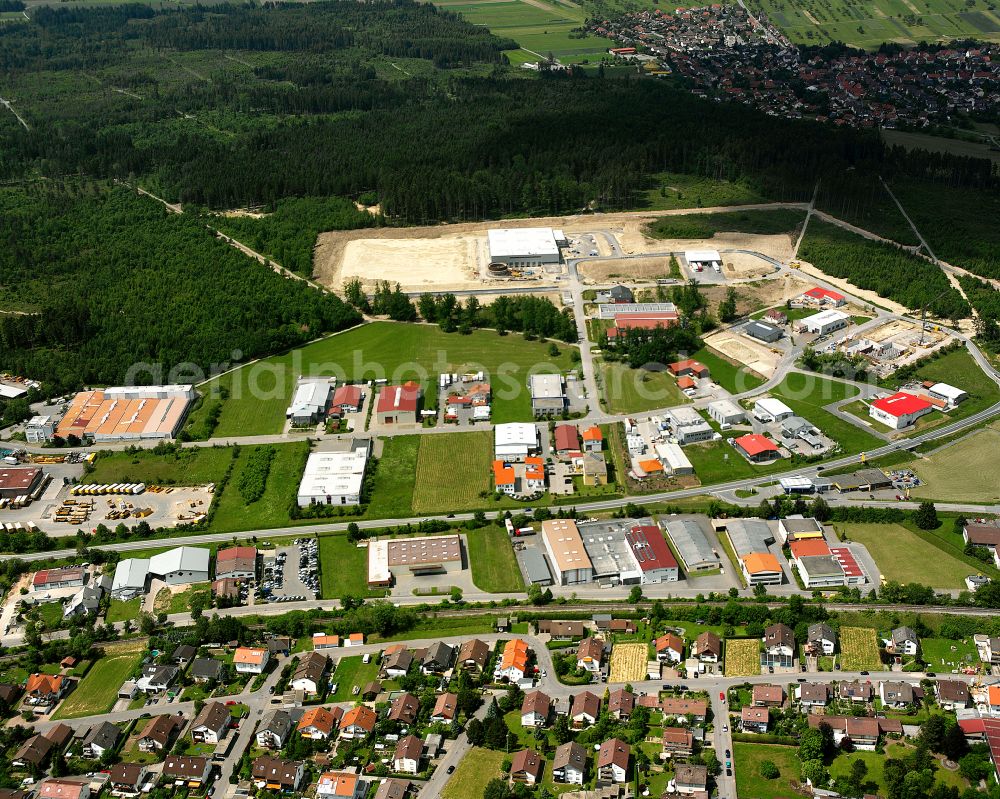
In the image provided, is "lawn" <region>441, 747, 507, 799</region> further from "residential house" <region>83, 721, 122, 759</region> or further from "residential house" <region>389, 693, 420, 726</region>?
"residential house" <region>83, 721, 122, 759</region>

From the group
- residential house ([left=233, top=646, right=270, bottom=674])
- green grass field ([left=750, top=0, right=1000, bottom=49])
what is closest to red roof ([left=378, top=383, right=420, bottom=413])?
residential house ([left=233, top=646, right=270, bottom=674])

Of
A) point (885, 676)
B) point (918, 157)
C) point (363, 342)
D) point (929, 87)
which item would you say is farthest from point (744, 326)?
point (929, 87)

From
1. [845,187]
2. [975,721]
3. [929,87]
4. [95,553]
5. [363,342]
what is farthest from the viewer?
[929,87]

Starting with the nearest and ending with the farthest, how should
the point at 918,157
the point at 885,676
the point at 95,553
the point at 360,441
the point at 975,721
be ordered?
the point at 975,721
the point at 885,676
the point at 95,553
the point at 360,441
the point at 918,157

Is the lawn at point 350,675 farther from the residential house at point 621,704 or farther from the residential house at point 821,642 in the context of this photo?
the residential house at point 821,642

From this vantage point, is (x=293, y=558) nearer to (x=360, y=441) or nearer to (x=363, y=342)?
(x=360, y=441)

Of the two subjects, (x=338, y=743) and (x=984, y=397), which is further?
(x=984, y=397)
